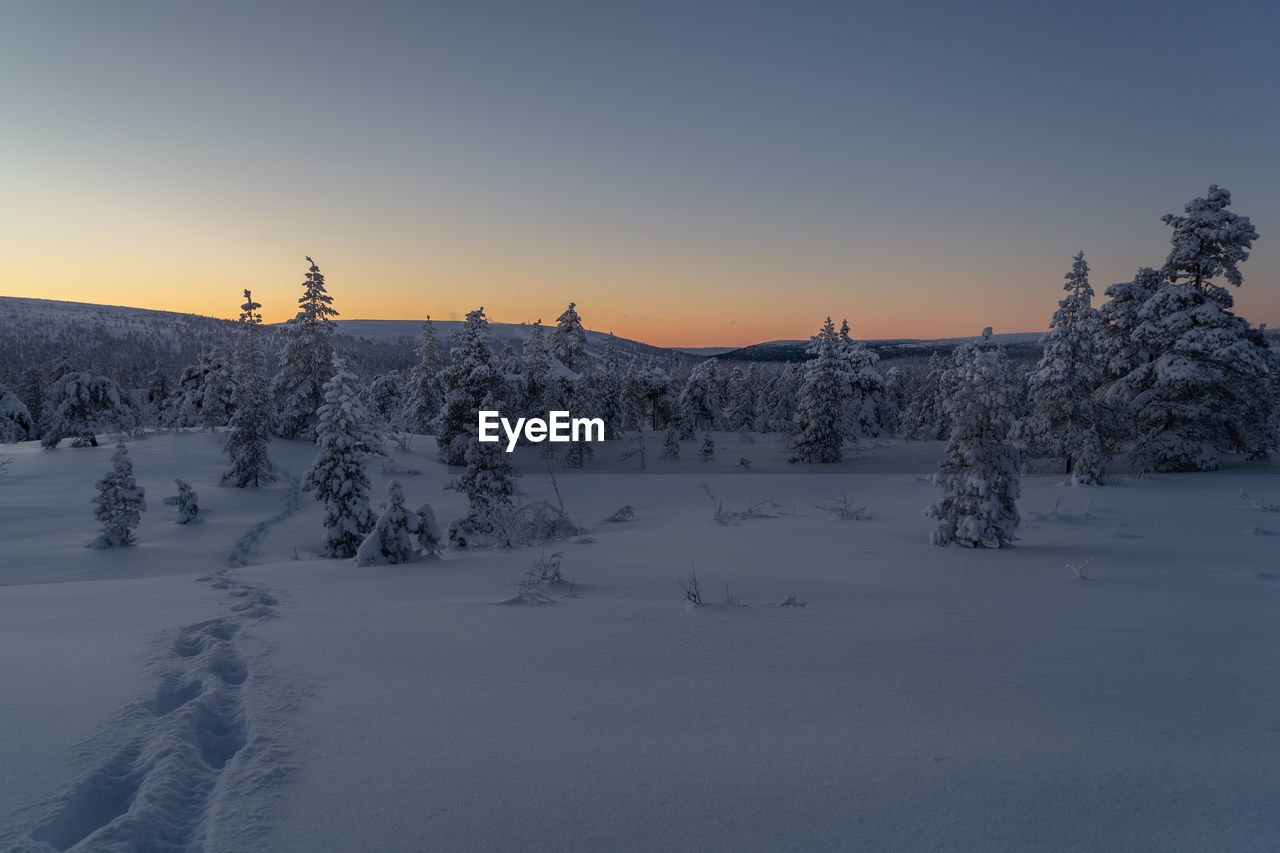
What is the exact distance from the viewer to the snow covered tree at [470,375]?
114ft

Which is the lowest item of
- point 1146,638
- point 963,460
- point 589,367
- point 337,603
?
point 337,603

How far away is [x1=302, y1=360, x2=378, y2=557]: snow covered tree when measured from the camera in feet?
64.8

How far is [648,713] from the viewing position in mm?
4512

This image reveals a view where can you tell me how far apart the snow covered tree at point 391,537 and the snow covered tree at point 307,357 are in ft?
117

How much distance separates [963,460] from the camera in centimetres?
1484

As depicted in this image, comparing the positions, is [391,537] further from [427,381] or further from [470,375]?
[427,381]

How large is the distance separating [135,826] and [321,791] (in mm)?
837

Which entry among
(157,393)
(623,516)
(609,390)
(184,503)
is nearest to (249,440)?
(184,503)

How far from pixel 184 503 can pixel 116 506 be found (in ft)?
16.7

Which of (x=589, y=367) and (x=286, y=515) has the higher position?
(x=589, y=367)

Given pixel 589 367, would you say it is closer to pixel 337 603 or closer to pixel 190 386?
pixel 190 386

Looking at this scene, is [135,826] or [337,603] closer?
[135,826]

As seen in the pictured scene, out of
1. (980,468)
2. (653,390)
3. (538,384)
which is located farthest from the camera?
(653,390)

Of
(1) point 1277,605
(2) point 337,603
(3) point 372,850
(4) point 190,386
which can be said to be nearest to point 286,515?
(2) point 337,603
